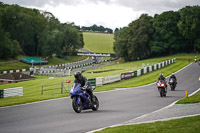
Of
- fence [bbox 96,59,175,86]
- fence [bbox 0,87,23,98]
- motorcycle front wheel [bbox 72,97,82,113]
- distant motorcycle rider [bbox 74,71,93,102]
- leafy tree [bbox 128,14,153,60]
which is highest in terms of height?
leafy tree [bbox 128,14,153,60]

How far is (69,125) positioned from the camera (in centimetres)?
1203

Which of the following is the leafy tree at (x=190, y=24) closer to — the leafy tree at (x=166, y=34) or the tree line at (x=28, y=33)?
the leafy tree at (x=166, y=34)

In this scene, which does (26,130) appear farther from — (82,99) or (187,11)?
(187,11)

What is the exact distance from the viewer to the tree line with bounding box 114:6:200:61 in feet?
353

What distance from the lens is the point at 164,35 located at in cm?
10994

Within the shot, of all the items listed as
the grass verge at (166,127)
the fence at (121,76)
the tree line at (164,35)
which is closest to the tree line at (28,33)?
the tree line at (164,35)

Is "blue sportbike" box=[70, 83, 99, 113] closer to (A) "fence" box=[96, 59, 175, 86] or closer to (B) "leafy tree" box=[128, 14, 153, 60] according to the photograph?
(A) "fence" box=[96, 59, 175, 86]

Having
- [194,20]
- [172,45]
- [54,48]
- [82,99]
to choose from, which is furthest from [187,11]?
[82,99]

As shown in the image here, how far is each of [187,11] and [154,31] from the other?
1187 centimetres

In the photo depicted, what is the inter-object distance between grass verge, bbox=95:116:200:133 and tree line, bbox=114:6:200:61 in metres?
97.9

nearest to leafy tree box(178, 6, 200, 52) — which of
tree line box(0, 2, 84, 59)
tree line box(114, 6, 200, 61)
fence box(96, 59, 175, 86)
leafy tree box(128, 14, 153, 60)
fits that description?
tree line box(114, 6, 200, 61)

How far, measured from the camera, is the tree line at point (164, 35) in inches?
4235

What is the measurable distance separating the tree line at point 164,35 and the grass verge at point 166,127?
321ft

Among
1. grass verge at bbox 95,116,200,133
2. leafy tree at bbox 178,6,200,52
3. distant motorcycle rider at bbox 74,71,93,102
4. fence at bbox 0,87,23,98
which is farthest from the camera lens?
leafy tree at bbox 178,6,200,52
